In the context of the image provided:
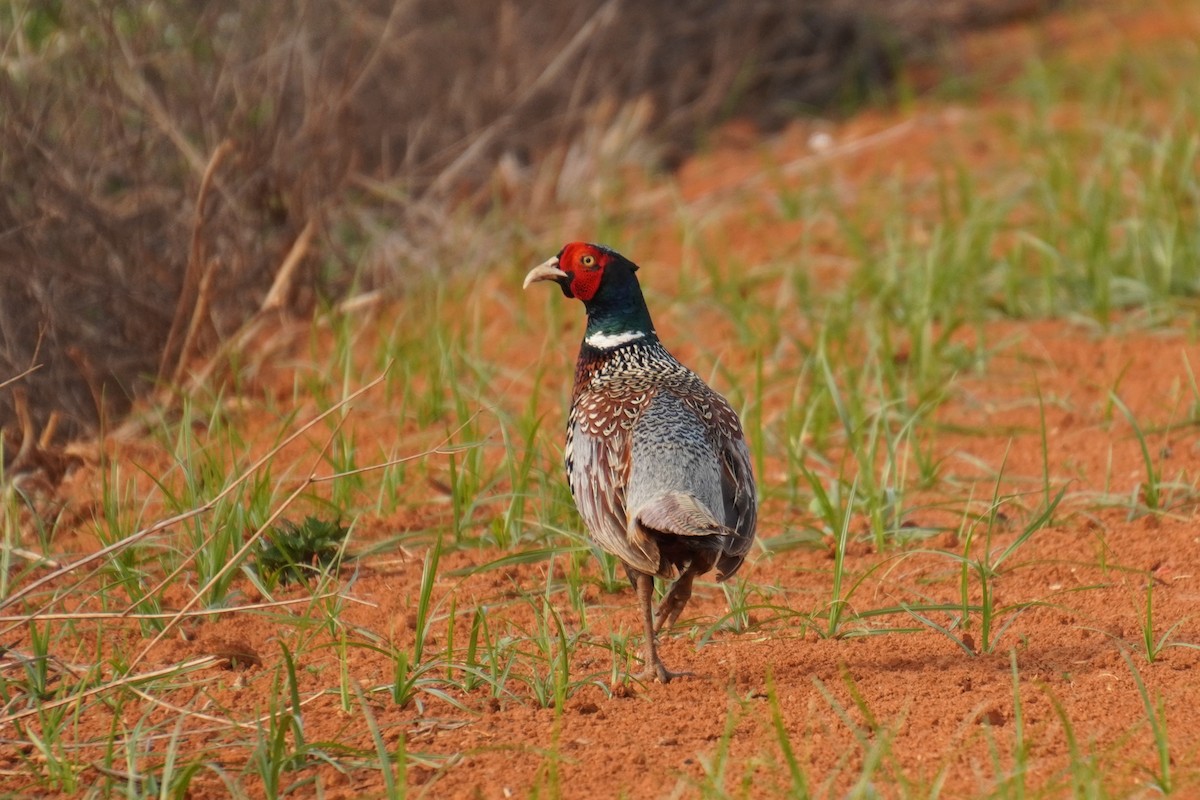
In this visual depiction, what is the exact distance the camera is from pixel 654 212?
8586mm

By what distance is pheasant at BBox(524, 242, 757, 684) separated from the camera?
12.5 ft

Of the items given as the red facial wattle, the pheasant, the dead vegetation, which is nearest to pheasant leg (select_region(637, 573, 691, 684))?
the pheasant

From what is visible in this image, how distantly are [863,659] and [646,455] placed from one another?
782 mm

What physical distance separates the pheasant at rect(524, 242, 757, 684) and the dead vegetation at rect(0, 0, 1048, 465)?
1.68m

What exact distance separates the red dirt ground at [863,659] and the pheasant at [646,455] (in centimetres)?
33

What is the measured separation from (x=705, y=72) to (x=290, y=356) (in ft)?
14.2

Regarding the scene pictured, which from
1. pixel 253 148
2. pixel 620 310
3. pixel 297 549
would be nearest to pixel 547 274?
pixel 620 310

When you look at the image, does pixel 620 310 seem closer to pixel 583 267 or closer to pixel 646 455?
pixel 583 267

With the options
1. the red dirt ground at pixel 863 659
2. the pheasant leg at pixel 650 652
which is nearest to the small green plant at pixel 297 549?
the red dirt ground at pixel 863 659

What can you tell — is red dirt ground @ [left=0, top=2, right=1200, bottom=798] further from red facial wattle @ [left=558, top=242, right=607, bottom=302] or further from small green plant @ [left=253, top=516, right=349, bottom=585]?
red facial wattle @ [left=558, top=242, right=607, bottom=302]

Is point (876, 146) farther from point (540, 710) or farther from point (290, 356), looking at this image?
point (540, 710)

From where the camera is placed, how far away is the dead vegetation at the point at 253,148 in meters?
→ 6.19

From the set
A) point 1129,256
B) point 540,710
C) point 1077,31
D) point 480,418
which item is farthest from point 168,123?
point 1077,31

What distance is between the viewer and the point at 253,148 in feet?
22.5
